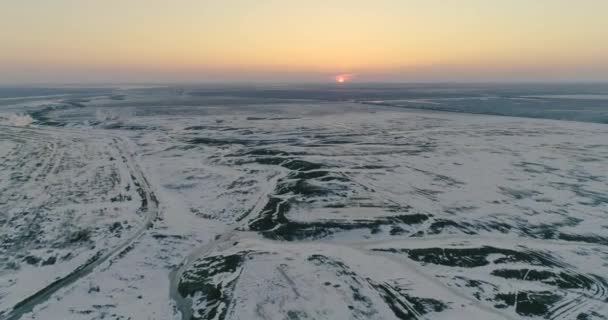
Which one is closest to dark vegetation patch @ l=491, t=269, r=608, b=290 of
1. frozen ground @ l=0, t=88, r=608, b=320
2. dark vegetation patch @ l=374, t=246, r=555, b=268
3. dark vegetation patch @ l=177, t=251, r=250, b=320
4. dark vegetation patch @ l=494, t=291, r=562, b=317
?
frozen ground @ l=0, t=88, r=608, b=320

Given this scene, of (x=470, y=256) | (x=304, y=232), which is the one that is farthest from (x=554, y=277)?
(x=304, y=232)

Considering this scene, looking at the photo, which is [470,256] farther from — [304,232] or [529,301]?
[304,232]

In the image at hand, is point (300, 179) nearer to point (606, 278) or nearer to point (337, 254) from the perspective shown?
point (337, 254)

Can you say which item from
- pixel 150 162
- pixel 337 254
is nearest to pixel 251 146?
pixel 150 162

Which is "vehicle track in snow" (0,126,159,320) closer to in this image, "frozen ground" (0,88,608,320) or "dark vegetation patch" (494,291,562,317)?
"frozen ground" (0,88,608,320)

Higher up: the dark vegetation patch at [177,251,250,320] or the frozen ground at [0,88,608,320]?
the frozen ground at [0,88,608,320]

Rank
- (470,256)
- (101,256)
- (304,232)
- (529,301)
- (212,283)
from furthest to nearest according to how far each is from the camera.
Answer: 1. (304,232)
2. (101,256)
3. (470,256)
4. (212,283)
5. (529,301)

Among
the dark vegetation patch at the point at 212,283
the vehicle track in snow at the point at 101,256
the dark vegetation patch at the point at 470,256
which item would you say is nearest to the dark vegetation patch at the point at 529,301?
the dark vegetation patch at the point at 470,256

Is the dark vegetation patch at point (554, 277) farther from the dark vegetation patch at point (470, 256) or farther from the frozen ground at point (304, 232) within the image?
the dark vegetation patch at point (470, 256)

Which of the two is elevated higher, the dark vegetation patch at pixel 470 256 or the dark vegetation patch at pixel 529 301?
the dark vegetation patch at pixel 470 256
